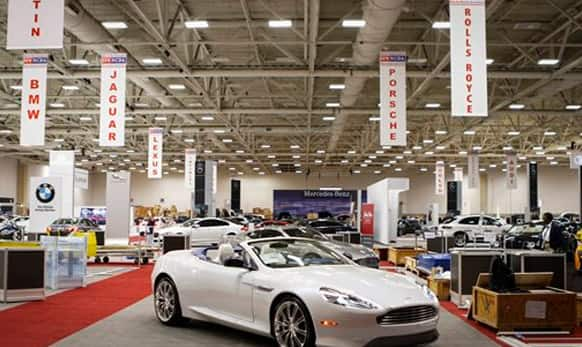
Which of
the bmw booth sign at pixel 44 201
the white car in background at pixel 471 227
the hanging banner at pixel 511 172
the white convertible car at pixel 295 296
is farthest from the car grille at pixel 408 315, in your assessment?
the hanging banner at pixel 511 172

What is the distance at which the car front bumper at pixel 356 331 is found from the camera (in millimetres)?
5621

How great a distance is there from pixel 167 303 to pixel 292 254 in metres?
2.00

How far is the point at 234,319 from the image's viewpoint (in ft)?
22.6

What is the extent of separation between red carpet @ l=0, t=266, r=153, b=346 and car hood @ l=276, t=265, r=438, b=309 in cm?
315

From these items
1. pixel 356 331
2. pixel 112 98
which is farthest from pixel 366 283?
pixel 112 98

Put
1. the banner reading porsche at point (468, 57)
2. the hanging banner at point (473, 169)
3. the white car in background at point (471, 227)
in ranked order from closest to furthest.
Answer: the banner reading porsche at point (468, 57) < the white car in background at point (471, 227) < the hanging banner at point (473, 169)

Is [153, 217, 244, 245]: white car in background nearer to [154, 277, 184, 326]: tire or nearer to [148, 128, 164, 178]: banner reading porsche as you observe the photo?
[148, 128, 164, 178]: banner reading porsche

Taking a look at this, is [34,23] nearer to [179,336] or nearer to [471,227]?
[179,336]

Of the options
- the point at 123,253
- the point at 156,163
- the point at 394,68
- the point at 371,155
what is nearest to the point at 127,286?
the point at 123,253

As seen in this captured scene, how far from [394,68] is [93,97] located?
16.0 metres

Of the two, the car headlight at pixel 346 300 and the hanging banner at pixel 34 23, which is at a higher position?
the hanging banner at pixel 34 23

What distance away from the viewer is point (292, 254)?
7203mm

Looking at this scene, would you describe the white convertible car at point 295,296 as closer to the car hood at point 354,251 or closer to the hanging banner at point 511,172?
the car hood at point 354,251

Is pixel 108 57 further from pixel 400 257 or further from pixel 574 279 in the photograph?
pixel 574 279
